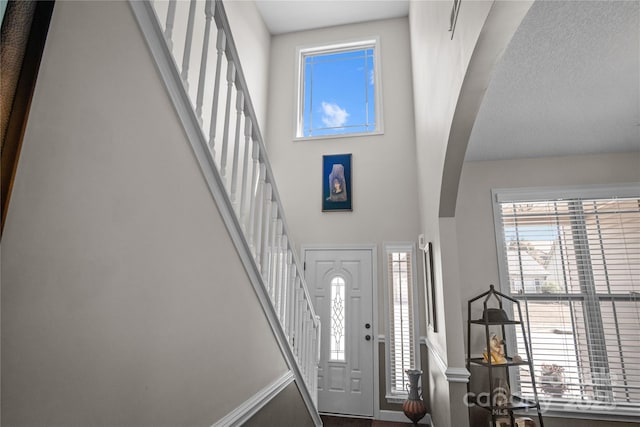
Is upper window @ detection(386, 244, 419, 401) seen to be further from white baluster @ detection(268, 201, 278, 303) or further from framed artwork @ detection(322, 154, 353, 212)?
white baluster @ detection(268, 201, 278, 303)

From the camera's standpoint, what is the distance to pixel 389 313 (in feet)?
13.9

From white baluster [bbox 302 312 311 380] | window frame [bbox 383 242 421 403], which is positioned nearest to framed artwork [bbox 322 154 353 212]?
window frame [bbox 383 242 421 403]

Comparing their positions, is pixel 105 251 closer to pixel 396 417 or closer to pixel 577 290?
pixel 577 290

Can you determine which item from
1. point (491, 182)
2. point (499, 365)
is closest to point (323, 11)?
point (491, 182)

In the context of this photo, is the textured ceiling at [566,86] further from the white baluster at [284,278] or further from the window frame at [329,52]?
the window frame at [329,52]

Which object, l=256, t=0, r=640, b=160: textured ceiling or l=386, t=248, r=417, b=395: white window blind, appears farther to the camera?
l=386, t=248, r=417, b=395: white window blind

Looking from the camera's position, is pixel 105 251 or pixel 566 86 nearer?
pixel 105 251

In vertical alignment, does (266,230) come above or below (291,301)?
above

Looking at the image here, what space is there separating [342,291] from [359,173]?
158 cm

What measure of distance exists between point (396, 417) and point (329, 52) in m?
5.05

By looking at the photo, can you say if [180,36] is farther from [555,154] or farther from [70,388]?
[555,154]

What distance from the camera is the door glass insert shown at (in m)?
4.28

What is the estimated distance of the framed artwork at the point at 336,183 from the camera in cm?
462

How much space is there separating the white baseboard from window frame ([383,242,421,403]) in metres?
0.13
